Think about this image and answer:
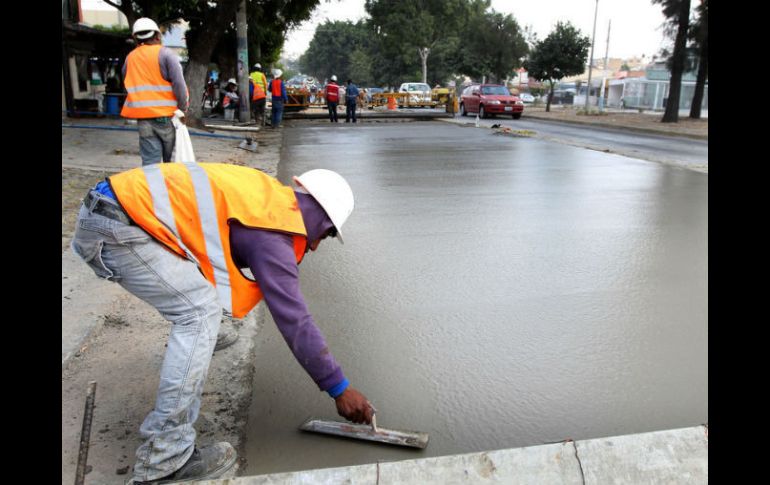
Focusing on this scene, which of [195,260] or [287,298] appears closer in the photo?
[287,298]

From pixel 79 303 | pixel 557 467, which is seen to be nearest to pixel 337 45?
pixel 79 303

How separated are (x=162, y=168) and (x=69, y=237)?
3.25m

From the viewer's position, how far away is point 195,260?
7.74 ft

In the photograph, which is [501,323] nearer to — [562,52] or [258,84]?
[258,84]

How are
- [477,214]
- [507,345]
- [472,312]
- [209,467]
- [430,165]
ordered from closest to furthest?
[209,467], [507,345], [472,312], [477,214], [430,165]

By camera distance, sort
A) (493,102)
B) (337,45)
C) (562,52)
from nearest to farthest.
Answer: (493,102) → (562,52) → (337,45)

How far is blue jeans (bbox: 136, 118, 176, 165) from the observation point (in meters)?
5.86

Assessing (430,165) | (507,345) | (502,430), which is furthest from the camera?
(430,165)

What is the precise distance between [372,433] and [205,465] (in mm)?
684

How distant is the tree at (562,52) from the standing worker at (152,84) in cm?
3181

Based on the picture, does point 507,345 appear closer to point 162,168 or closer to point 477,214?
point 162,168
